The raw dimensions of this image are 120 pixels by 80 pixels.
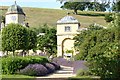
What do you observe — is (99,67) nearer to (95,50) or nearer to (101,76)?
(101,76)

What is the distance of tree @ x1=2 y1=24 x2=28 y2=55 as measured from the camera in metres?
23.5

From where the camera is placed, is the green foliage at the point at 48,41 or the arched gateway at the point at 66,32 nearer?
the green foliage at the point at 48,41

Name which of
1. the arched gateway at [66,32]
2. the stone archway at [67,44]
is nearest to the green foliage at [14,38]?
the stone archway at [67,44]

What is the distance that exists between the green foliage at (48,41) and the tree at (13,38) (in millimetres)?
8952

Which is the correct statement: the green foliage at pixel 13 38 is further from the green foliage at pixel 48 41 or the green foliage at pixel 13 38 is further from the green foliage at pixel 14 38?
the green foliage at pixel 48 41

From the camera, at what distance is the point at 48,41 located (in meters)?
33.7

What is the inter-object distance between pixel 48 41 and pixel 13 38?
33.3ft

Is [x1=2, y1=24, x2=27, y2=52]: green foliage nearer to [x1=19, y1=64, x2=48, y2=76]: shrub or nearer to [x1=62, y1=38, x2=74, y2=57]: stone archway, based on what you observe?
[x1=62, y1=38, x2=74, y2=57]: stone archway

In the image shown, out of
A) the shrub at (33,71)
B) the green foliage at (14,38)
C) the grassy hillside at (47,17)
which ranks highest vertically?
the grassy hillside at (47,17)

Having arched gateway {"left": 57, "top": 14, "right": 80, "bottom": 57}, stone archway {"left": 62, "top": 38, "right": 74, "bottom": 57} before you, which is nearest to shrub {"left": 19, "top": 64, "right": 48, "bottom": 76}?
stone archway {"left": 62, "top": 38, "right": 74, "bottom": 57}

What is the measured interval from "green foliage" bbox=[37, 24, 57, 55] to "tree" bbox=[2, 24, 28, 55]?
8952mm

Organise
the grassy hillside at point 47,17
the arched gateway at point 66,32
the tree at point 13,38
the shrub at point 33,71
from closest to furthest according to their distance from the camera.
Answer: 1. the shrub at point 33,71
2. the tree at point 13,38
3. the arched gateway at point 66,32
4. the grassy hillside at point 47,17

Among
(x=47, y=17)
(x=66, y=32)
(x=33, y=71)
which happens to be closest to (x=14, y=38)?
(x=33, y=71)

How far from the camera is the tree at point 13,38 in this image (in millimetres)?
23531
